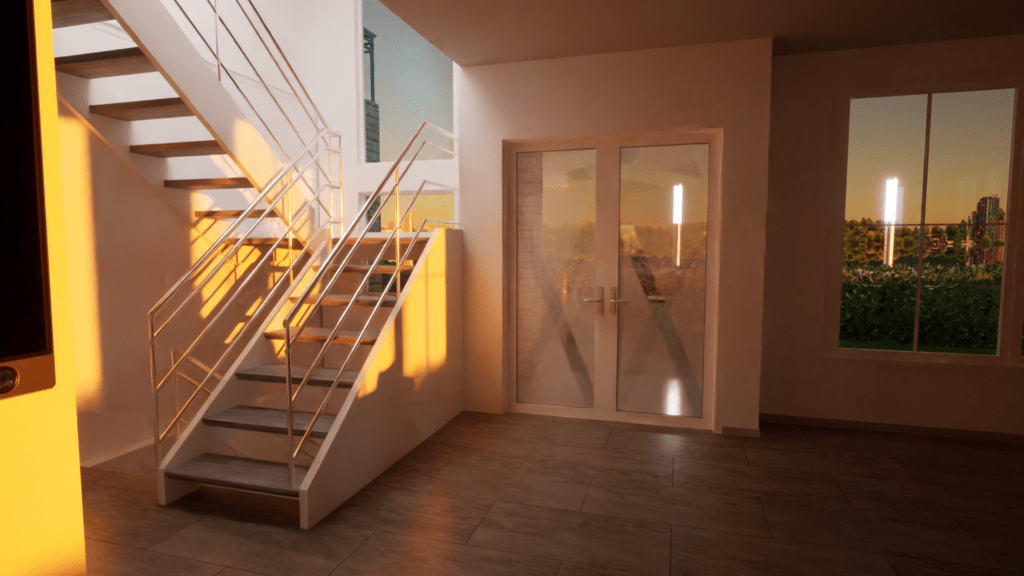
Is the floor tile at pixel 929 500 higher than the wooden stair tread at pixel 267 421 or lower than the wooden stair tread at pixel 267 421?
lower

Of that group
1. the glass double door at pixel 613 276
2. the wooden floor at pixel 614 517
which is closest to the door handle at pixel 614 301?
the glass double door at pixel 613 276

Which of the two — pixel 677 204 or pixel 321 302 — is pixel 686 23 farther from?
pixel 321 302

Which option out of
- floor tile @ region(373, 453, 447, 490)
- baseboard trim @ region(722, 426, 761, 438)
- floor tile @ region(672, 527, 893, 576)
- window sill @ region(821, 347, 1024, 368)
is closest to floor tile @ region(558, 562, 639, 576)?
floor tile @ region(672, 527, 893, 576)

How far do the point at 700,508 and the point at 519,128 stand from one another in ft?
10.3

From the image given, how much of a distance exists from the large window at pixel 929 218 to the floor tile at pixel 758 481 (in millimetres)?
1656

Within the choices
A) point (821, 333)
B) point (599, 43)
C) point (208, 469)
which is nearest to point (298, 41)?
point (599, 43)

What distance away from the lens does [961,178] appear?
5016 mm

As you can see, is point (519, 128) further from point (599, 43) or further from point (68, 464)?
point (68, 464)

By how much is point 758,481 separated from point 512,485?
155 cm

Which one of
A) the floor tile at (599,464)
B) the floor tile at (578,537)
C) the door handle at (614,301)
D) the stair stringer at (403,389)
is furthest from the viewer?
the door handle at (614,301)

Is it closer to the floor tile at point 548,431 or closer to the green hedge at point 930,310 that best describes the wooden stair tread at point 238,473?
the floor tile at point 548,431

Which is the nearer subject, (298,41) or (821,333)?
(821,333)

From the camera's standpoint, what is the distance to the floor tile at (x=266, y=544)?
255 centimetres

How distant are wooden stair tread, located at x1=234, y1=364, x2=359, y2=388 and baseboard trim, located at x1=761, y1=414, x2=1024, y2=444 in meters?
2.91
